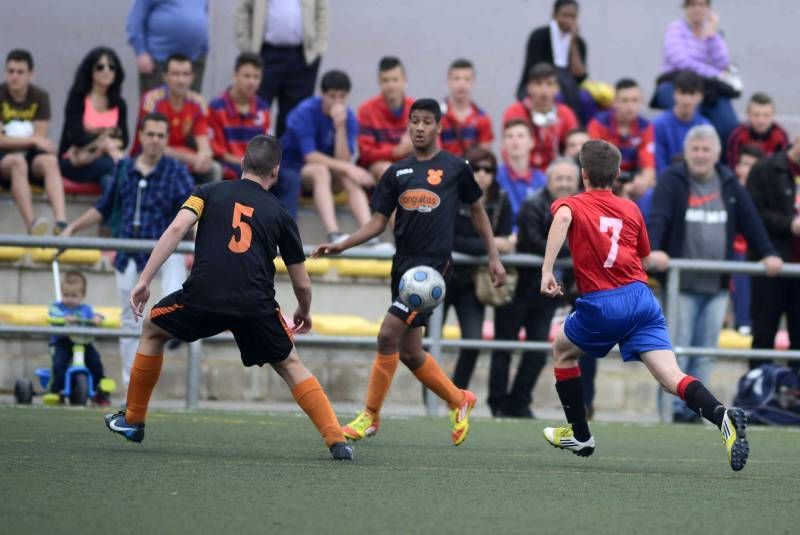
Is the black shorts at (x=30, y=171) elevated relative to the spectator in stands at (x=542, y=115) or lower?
lower

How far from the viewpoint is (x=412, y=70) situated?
17016mm

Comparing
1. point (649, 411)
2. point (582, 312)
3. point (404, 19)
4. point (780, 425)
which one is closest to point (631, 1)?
point (404, 19)

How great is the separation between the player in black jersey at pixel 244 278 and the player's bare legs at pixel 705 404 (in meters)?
1.55

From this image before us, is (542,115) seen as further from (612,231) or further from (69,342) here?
(612,231)

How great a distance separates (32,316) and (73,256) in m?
0.92

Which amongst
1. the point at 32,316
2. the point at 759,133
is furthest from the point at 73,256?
the point at 759,133

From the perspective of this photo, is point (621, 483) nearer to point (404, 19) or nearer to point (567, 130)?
point (567, 130)

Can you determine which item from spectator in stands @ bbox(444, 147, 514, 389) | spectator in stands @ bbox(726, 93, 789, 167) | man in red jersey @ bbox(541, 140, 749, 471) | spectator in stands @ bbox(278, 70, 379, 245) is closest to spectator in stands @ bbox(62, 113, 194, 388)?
spectator in stands @ bbox(278, 70, 379, 245)

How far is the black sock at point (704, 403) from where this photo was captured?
7.52 meters

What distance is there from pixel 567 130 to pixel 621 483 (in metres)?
7.70

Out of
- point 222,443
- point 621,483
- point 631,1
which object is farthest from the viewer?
point 631,1

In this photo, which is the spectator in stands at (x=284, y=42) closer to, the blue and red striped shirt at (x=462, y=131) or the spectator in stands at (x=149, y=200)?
A: the blue and red striped shirt at (x=462, y=131)

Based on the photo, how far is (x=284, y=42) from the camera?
14.7m

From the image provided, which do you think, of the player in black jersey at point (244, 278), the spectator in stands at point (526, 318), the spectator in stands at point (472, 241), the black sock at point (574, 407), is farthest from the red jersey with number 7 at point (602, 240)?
the spectator in stands at point (526, 318)
